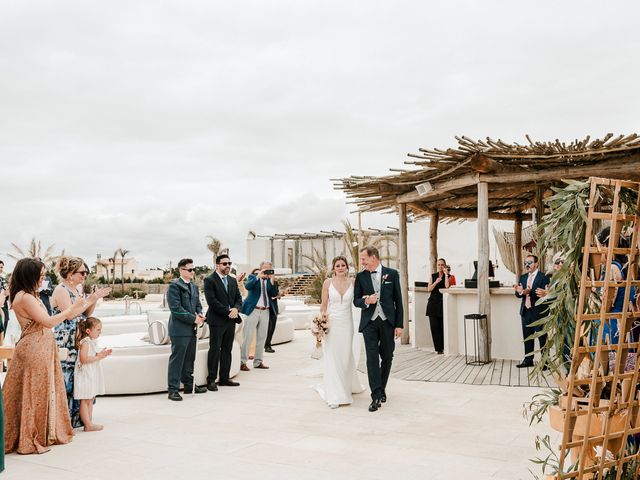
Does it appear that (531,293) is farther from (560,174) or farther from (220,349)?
(220,349)

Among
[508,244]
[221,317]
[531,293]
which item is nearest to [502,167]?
[531,293]

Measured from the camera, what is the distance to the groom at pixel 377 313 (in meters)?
6.91

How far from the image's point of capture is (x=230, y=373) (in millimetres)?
8945

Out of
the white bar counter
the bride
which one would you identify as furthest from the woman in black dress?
the bride

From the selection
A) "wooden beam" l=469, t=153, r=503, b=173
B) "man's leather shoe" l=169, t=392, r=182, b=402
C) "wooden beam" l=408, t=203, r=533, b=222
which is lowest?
"man's leather shoe" l=169, t=392, r=182, b=402

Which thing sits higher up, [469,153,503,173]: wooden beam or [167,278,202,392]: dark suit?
[469,153,503,173]: wooden beam

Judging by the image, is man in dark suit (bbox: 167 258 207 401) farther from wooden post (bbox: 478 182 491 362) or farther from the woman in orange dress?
wooden post (bbox: 478 182 491 362)

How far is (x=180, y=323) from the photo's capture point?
754cm

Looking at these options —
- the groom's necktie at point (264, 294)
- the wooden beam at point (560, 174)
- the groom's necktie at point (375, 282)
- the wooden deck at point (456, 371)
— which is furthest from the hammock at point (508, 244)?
the groom's necktie at point (375, 282)

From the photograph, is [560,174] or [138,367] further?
[560,174]

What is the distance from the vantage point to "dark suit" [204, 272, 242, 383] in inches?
320

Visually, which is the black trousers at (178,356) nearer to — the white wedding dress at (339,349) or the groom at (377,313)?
the white wedding dress at (339,349)

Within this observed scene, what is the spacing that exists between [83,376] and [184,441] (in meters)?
1.25

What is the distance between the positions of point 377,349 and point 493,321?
13.9ft
